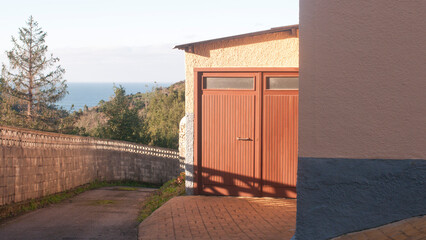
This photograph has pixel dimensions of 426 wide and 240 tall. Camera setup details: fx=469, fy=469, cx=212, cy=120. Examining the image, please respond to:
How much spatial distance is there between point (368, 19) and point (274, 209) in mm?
4468

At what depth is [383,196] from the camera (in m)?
5.05

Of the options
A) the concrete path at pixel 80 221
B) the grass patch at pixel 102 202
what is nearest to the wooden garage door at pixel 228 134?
the concrete path at pixel 80 221

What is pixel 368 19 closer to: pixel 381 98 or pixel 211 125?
pixel 381 98

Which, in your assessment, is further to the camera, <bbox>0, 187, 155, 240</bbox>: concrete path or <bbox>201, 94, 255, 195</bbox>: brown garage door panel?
<bbox>201, 94, 255, 195</bbox>: brown garage door panel

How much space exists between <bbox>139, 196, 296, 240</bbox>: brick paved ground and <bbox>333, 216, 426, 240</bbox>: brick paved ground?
153 cm

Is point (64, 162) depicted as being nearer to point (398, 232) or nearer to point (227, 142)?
point (227, 142)

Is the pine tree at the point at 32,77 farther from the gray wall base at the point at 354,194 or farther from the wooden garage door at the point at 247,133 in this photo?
the gray wall base at the point at 354,194

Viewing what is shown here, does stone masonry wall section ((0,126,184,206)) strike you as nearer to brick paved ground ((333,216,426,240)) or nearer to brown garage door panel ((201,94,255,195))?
brown garage door panel ((201,94,255,195))

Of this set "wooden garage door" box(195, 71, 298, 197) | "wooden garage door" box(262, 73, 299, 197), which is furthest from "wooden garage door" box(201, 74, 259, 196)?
"wooden garage door" box(262, 73, 299, 197)

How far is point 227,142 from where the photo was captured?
9797mm

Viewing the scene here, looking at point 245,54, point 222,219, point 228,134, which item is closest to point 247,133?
point 228,134

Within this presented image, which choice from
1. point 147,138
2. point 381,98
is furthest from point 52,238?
point 147,138

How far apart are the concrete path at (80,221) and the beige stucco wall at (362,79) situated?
3.98 metres

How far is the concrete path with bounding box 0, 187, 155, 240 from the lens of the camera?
7766 mm
